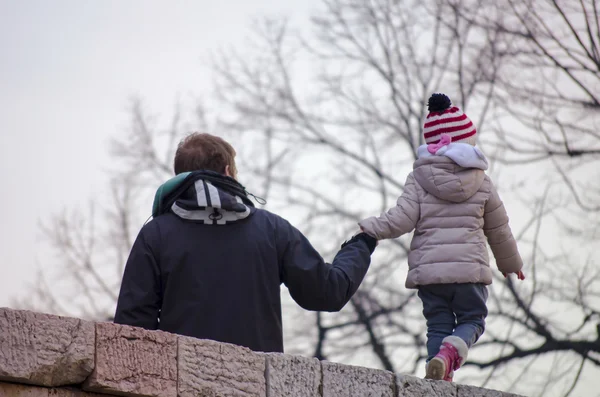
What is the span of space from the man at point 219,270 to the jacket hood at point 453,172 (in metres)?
0.81

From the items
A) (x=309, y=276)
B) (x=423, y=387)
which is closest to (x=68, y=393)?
(x=309, y=276)

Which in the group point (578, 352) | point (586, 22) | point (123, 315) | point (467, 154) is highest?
point (586, 22)

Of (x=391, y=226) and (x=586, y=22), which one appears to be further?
(x=586, y=22)

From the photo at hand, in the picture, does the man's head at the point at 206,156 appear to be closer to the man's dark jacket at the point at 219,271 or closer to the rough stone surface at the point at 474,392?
the man's dark jacket at the point at 219,271

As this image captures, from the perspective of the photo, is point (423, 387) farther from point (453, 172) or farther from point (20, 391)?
point (20, 391)

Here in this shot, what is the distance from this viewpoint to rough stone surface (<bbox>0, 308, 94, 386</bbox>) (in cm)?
324

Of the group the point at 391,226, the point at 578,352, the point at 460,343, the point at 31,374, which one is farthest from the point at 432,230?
the point at 578,352

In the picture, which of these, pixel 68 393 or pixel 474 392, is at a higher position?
pixel 474 392

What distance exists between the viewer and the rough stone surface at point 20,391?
3277 mm

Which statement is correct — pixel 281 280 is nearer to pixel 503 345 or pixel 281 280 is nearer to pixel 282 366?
pixel 282 366

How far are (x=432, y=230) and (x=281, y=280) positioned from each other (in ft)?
3.22

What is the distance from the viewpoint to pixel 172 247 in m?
4.14

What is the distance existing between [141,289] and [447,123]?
5.97 ft

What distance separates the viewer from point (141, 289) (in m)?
4.09
